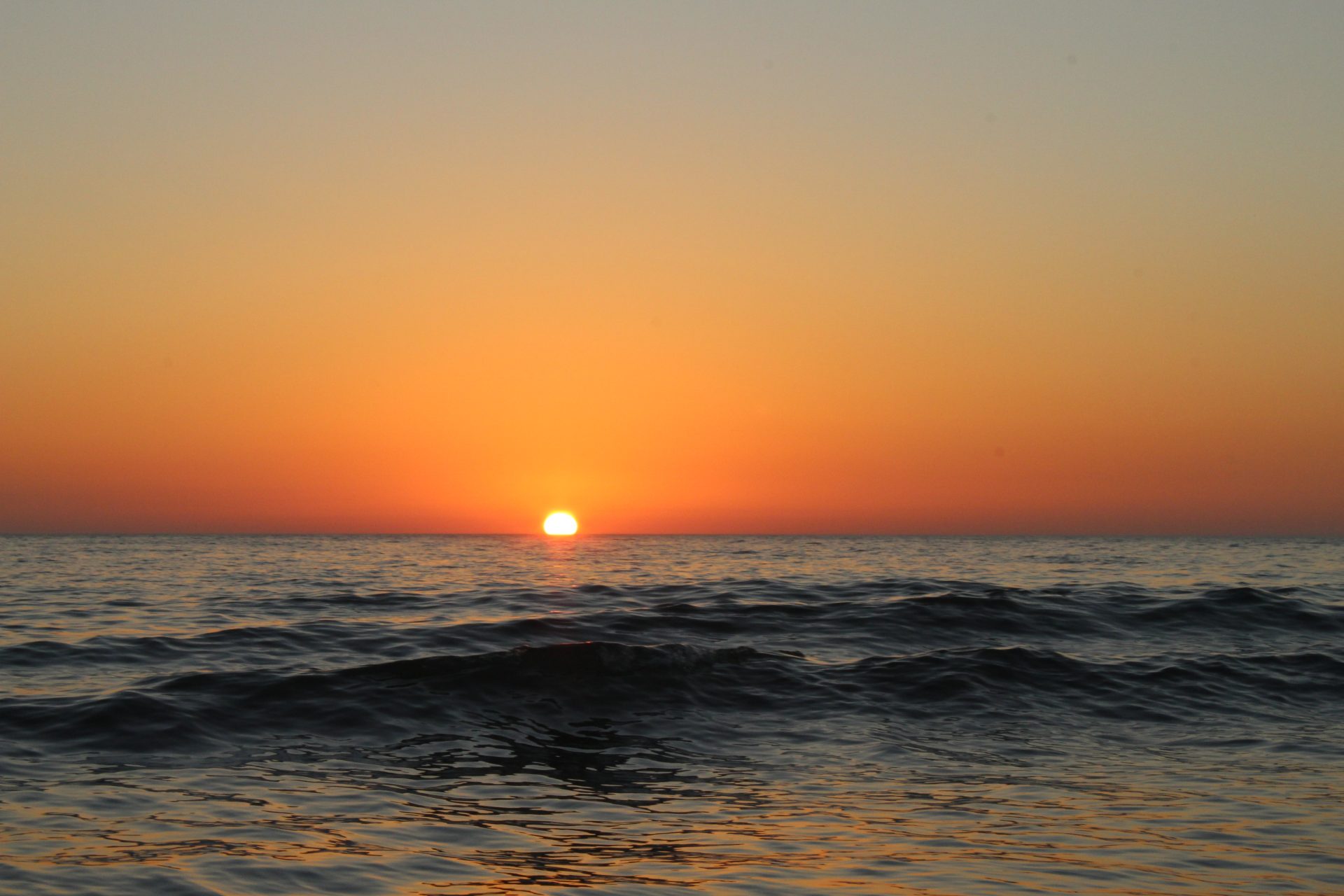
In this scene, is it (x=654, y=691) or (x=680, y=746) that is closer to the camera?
(x=680, y=746)

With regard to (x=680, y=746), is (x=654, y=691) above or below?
above

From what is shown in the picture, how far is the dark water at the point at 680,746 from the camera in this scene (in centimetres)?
789

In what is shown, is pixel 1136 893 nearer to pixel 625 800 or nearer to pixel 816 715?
pixel 625 800

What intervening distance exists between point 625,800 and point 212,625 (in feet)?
47.2

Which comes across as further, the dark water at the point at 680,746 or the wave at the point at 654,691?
the wave at the point at 654,691

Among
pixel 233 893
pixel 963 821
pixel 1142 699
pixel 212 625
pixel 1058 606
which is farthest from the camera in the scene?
pixel 1058 606

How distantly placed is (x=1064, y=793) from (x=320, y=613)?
59.1 ft

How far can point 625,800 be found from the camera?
10016mm

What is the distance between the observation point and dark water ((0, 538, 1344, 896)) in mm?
7891

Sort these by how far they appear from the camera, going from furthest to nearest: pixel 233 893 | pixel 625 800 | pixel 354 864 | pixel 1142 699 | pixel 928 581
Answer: pixel 928 581
pixel 1142 699
pixel 625 800
pixel 354 864
pixel 233 893

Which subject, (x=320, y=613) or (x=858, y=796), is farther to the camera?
(x=320, y=613)

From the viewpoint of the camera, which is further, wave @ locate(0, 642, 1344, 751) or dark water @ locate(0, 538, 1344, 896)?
wave @ locate(0, 642, 1344, 751)

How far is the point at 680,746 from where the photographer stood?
12.6 m

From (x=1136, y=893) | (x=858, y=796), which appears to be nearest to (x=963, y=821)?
(x=858, y=796)
